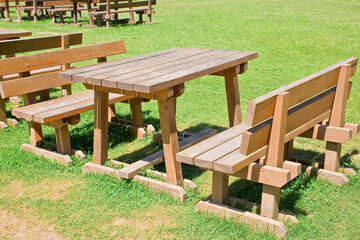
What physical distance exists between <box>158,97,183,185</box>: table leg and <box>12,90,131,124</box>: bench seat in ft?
3.96

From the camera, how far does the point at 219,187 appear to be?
376 cm

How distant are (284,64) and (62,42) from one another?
17.1 ft

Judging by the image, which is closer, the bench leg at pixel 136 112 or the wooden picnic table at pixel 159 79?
the wooden picnic table at pixel 159 79

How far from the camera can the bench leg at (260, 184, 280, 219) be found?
Result: 11.4 feet

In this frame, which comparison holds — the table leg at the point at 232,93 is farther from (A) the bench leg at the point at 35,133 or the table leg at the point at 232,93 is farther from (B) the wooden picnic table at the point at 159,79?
(A) the bench leg at the point at 35,133

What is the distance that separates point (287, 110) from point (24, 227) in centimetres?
229

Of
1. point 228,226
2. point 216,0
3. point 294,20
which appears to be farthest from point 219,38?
point 216,0

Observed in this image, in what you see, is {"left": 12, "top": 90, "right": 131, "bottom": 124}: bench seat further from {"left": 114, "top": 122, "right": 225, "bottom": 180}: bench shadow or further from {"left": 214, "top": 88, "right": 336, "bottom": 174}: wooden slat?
{"left": 214, "top": 88, "right": 336, "bottom": 174}: wooden slat

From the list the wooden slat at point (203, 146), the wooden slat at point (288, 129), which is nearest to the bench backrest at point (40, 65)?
the wooden slat at point (203, 146)

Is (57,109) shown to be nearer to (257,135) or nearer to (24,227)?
(24,227)

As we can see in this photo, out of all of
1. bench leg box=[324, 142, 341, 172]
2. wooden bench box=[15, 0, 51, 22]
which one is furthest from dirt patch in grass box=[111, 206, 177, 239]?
wooden bench box=[15, 0, 51, 22]

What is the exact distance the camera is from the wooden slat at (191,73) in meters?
3.72

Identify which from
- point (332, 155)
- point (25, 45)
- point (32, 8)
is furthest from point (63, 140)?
point (32, 8)

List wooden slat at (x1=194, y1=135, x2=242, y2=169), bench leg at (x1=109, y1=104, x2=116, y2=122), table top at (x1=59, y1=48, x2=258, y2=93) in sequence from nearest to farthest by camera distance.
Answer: wooden slat at (x1=194, y1=135, x2=242, y2=169) → table top at (x1=59, y1=48, x2=258, y2=93) → bench leg at (x1=109, y1=104, x2=116, y2=122)
